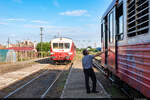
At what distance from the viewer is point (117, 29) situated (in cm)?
709

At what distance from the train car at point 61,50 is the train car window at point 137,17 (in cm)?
1882

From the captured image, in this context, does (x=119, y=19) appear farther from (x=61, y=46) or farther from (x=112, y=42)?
(x=61, y=46)

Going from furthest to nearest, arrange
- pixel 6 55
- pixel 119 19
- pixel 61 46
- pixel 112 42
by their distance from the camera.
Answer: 1. pixel 6 55
2. pixel 61 46
3. pixel 112 42
4. pixel 119 19

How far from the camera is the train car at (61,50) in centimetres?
2420

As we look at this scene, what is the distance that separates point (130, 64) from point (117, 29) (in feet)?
6.62

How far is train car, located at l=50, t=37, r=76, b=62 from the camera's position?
2420cm

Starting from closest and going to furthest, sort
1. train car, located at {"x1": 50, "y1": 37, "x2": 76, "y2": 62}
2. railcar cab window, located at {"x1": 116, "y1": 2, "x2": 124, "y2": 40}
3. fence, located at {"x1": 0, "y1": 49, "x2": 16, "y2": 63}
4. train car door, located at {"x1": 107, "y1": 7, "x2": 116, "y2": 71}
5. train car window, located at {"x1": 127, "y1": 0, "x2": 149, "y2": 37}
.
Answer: train car window, located at {"x1": 127, "y1": 0, "x2": 149, "y2": 37} → railcar cab window, located at {"x1": 116, "y1": 2, "x2": 124, "y2": 40} → train car door, located at {"x1": 107, "y1": 7, "x2": 116, "y2": 71} → train car, located at {"x1": 50, "y1": 37, "x2": 76, "y2": 62} → fence, located at {"x1": 0, "y1": 49, "x2": 16, "y2": 63}

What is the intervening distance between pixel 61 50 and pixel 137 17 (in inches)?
782

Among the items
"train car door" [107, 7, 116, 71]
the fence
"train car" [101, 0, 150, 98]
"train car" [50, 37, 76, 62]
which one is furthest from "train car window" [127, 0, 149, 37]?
the fence

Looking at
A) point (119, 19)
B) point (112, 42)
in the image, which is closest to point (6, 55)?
point (112, 42)

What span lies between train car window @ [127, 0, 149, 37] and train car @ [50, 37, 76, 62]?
18.8 m

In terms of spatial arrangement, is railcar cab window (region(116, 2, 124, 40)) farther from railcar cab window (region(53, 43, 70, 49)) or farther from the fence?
the fence

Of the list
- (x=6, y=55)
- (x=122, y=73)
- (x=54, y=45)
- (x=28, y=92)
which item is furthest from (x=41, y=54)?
(x=122, y=73)

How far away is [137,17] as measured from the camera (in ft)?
16.0
